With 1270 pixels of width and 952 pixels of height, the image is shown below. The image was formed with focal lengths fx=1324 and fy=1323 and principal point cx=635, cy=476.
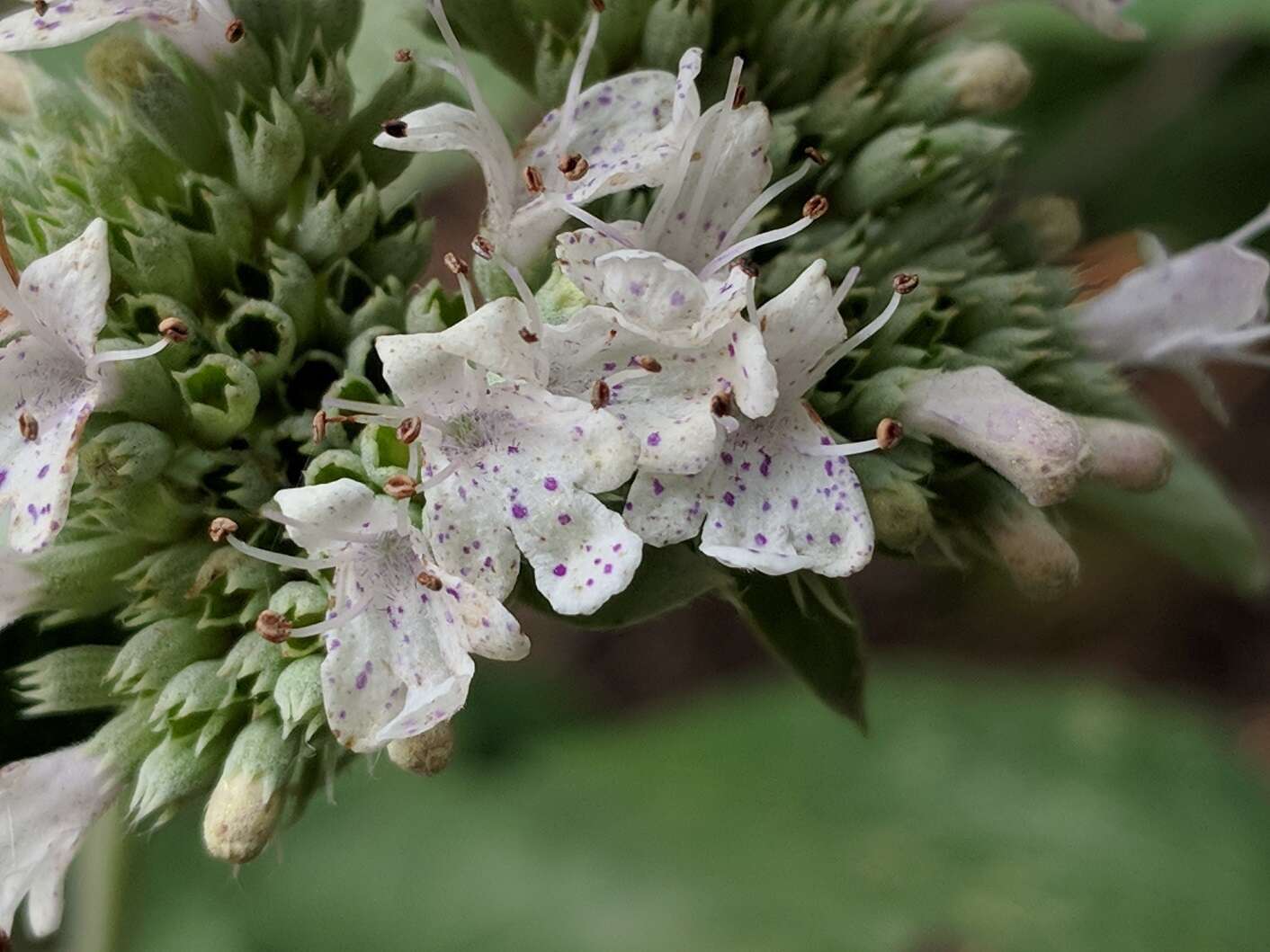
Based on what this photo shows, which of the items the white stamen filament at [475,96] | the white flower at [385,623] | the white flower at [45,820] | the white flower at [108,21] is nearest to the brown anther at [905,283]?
the white stamen filament at [475,96]

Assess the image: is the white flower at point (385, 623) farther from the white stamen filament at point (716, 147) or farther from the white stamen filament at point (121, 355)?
the white stamen filament at point (716, 147)

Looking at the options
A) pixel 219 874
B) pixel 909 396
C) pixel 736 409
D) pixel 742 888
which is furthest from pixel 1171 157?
pixel 219 874

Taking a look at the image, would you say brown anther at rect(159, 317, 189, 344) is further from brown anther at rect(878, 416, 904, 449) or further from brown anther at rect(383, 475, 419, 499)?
brown anther at rect(878, 416, 904, 449)

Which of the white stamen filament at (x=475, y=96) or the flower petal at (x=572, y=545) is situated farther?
the white stamen filament at (x=475, y=96)

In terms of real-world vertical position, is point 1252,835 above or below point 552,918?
above

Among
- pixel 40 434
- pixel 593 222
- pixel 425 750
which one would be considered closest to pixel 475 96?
pixel 593 222

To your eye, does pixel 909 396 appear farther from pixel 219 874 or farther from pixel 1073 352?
Answer: pixel 219 874
